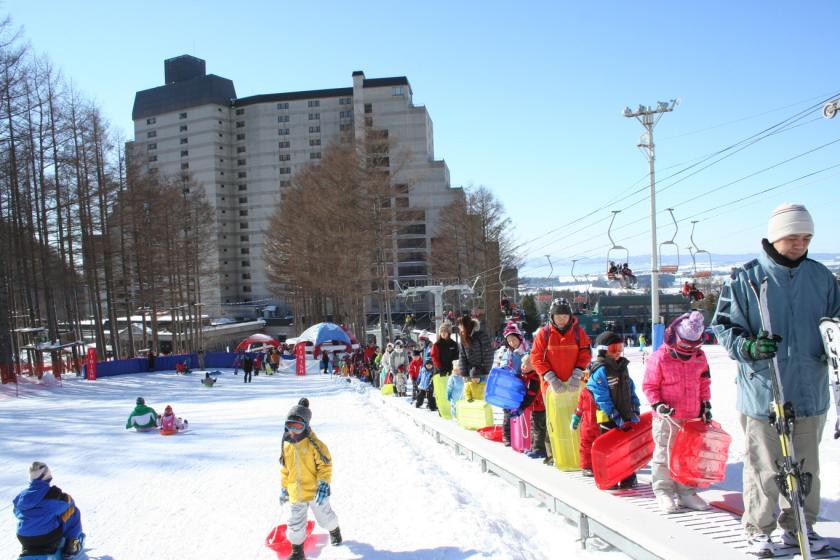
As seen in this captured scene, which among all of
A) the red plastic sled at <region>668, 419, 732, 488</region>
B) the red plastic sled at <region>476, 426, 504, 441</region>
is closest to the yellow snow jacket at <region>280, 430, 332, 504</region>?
the red plastic sled at <region>668, 419, 732, 488</region>

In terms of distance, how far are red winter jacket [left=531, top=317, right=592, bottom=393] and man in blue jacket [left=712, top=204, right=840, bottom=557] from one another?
254cm

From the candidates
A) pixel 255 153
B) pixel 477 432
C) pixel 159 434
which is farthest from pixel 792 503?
pixel 255 153

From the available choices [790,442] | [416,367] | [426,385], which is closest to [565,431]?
[790,442]

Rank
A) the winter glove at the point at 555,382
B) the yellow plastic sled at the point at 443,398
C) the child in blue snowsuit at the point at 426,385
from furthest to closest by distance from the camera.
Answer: the child in blue snowsuit at the point at 426,385, the yellow plastic sled at the point at 443,398, the winter glove at the point at 555,382

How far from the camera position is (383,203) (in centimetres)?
A: 3070

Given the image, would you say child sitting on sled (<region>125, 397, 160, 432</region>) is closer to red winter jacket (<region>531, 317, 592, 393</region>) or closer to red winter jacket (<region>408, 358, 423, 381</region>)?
red winter jacket (<region>408, 358, 423, 381</region>)

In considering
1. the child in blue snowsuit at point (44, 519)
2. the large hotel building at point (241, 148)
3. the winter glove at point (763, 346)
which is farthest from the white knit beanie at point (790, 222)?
the large hotel building at point (241, 148)

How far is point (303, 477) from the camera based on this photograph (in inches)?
198

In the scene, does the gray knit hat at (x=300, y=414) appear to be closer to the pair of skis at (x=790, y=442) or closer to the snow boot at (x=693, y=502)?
the snow boot at (x=693, y=502)

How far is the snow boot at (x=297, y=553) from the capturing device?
484 cm

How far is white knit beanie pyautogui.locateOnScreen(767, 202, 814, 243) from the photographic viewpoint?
3.26m

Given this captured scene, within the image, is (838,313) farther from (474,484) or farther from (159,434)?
(159,434)

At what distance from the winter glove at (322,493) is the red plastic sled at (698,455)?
2.77m

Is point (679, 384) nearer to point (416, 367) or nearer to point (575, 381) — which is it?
point (575, 381)
